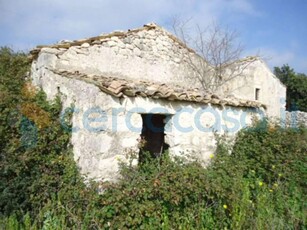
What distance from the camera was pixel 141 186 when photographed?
4.21 m

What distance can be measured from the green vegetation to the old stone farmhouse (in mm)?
393

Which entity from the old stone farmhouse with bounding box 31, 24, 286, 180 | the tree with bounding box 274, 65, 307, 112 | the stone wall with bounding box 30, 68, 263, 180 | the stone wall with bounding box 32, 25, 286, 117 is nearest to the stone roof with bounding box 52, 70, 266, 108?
the old stone farmhouse with bounding box 31, 24, 286, 180

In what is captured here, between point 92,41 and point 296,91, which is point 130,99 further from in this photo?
point 296,91

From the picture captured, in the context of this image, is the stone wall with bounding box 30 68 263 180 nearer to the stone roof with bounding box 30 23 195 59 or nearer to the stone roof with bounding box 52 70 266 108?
the stone roof with bounding box 52 70 266 108

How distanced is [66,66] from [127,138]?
10.6 feet

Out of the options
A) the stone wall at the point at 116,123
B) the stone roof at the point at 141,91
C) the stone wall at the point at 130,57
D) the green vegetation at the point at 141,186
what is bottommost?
the green vegetation at the point at 141,186

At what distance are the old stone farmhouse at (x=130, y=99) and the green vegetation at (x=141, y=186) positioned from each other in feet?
1.29

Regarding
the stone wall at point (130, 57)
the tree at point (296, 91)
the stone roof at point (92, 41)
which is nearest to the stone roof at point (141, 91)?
the stone wall at point (130, 57)

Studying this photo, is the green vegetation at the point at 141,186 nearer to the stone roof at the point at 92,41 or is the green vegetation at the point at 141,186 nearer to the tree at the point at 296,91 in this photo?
the stone roof at the point at 92,41

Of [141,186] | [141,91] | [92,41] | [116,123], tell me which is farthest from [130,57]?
[141,186]

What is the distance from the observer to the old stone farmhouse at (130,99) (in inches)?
187

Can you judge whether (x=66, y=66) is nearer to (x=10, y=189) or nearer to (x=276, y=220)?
(x=10, y=189)

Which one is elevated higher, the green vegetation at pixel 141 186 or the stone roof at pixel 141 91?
the stone roof at pixel 141 91

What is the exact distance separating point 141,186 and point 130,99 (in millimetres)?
1635
